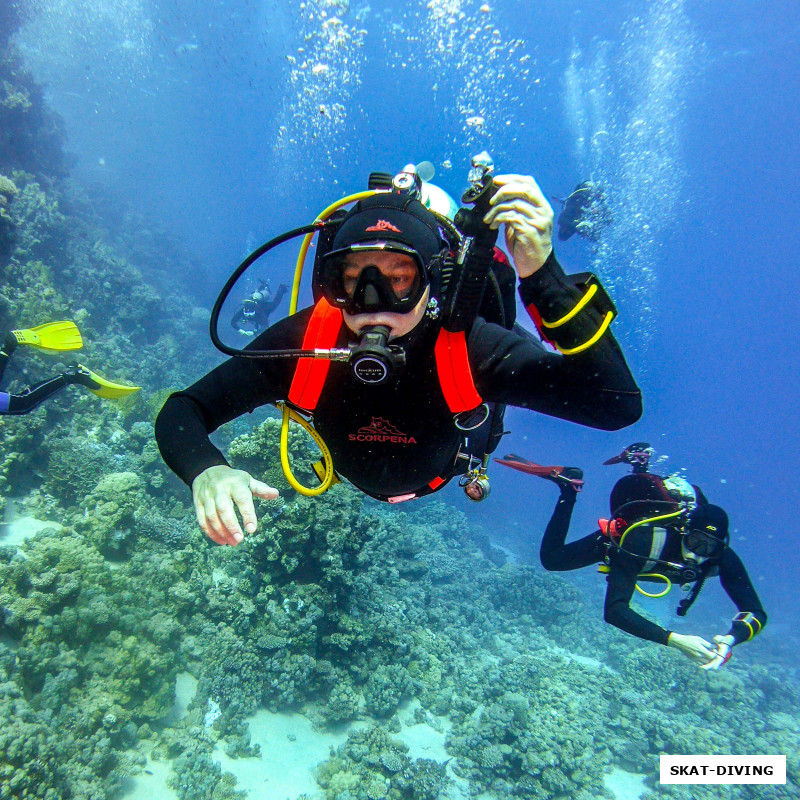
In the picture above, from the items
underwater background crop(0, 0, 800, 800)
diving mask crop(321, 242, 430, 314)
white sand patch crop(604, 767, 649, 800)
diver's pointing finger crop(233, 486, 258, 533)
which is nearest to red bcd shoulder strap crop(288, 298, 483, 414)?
diving mask crop(321, 242, 430, 314)

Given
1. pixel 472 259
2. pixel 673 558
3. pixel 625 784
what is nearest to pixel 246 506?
pixel 472 259

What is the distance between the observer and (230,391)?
2.57m

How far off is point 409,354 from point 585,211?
1709 cm

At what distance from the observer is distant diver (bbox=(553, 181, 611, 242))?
52.9 feet

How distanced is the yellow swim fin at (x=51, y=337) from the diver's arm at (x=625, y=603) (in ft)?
34.5

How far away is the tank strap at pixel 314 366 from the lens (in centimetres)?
245

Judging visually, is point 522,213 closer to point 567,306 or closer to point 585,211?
point 567,306

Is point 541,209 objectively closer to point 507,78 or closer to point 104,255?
point 104,255

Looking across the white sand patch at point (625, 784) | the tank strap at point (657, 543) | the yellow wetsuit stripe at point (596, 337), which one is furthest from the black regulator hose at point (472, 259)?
the white sand patch at point (625, 784)

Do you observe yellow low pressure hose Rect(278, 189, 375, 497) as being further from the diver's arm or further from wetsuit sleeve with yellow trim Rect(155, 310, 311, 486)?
the diver's arm

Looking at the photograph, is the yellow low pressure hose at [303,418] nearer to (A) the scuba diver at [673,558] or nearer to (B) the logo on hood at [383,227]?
(B) the logo on hood at [383,227]

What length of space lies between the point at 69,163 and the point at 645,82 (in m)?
46.5

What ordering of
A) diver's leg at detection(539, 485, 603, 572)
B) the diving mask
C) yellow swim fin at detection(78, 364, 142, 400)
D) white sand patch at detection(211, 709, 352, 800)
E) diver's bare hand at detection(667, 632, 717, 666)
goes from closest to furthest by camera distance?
the diving mask
diver's bare hand at detection(667, 632, 717, 666)
white sand patch at detection(211, 709, 352, 800)
diver's leg at detection(539, 485, 603, 572)
yellow swim fin at detection(78, 364, 142, 400)

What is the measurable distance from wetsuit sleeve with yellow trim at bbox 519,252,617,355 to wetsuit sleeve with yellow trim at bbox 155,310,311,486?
1.36 meters
